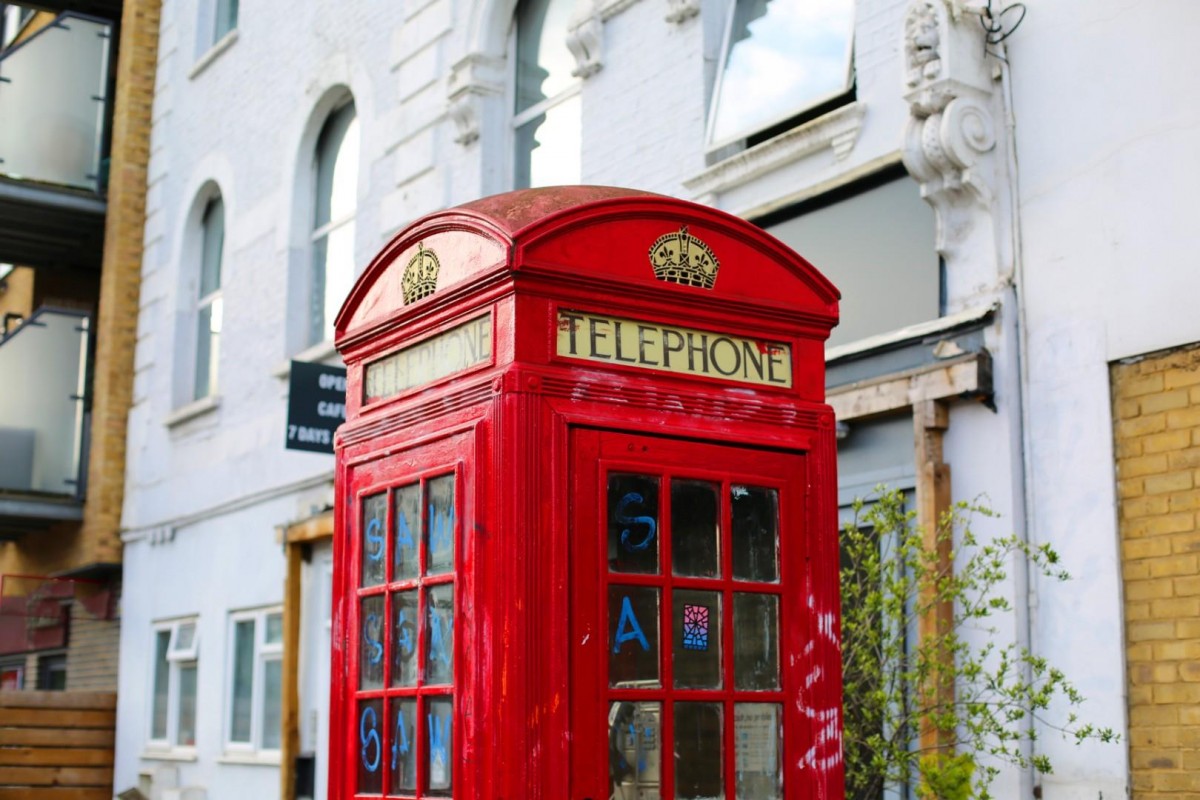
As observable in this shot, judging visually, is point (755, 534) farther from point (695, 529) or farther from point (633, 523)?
point (633, 523)

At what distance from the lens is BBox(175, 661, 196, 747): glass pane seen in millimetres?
15547

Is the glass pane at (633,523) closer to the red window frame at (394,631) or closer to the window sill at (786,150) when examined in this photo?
the red window frame at (394,631)

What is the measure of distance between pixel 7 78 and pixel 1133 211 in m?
13.7

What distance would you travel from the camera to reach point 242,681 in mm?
14641

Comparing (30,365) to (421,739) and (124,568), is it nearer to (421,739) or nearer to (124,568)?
(124,568)

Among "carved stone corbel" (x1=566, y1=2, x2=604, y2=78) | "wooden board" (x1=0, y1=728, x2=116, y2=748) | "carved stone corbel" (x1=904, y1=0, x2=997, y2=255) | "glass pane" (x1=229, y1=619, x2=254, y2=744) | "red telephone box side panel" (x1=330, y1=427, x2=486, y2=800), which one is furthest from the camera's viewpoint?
"wooden board" (x1=0, y1=728, x2=116, y2=748)

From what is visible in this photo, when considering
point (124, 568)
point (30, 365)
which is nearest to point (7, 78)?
point (30, 365)

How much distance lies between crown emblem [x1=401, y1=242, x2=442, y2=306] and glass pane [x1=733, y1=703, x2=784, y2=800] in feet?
5.42

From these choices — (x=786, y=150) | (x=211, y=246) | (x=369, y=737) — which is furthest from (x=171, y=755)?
(x=369, y=737)

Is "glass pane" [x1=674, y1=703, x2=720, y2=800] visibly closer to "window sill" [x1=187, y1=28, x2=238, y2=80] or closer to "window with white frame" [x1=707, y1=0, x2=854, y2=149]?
"window with white frame" [x1=707, y1=0, x2=854, y2=149]

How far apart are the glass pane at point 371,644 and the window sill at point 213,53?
12.4 metres

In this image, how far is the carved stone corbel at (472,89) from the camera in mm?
12094

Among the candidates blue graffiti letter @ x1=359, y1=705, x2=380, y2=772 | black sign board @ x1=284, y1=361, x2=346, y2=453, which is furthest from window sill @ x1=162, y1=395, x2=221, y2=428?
blue graffiti letter @ x1=359, y1=705, x2=380, y2=772

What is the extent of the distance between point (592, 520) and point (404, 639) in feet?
2.67
